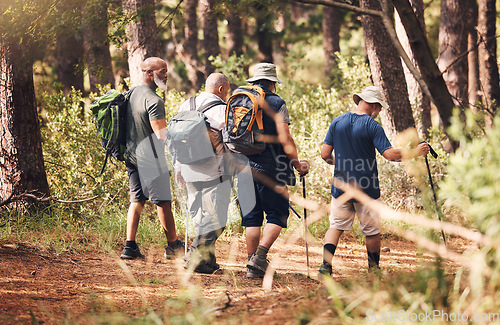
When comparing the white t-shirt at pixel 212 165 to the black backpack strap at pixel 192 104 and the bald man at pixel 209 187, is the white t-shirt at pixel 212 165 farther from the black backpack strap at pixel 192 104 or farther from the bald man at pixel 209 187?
the black backpack strap at pixel 192 104

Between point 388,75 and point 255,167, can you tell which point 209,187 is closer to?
point 255,167

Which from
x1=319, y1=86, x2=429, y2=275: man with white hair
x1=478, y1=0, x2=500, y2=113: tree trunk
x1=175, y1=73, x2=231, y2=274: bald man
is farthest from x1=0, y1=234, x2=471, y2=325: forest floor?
x1=478, y1=0, x2=500, y2=113: tree trunk

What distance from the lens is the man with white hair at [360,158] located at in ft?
17.2

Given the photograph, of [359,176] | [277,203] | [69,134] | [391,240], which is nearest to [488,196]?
[359,176]

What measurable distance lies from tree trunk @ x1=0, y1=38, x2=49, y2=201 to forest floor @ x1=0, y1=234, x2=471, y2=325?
135 centimetres

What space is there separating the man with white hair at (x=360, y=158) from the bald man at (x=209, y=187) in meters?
1.18

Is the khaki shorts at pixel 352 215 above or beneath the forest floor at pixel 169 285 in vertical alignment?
above

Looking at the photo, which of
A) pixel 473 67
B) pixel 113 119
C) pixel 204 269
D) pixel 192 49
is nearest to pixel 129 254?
pixel 204 269

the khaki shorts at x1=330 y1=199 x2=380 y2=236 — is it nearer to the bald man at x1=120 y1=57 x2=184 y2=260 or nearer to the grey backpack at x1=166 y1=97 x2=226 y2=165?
the grey backpack at x1=166 y1=97 x2=226 y2=165

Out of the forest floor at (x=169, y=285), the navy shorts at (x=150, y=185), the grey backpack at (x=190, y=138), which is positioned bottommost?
the forest floor at (x=169, y=285)

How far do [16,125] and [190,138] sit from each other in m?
3.20

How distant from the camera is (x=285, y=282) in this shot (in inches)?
214

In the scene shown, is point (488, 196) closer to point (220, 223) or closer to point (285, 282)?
point (285, 282)

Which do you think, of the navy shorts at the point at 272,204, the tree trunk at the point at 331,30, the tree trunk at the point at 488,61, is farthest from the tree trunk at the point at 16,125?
the tree trunk at the point at 331,30
